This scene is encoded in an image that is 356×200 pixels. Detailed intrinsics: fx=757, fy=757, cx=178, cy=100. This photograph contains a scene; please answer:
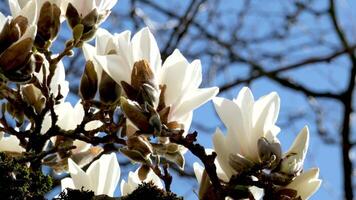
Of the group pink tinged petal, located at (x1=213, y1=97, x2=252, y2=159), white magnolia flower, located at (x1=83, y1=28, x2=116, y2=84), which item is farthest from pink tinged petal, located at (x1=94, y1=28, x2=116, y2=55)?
pink tinged petal, located at (x1=213, y1=97, x2=252, y2=159)

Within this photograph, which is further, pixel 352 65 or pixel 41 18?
pixel 352 65

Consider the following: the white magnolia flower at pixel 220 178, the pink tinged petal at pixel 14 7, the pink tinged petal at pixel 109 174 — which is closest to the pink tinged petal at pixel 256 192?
the white magnolia flower at pixel 220 178

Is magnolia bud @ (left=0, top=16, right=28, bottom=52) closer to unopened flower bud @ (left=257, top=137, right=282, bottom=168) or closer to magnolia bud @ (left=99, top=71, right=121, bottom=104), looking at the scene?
magnolia bud @ (left=99, top=71, right=121, bottom=104)

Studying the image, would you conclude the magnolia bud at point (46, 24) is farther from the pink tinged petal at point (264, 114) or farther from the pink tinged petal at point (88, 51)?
the pink tinged petal at point (264, 114)

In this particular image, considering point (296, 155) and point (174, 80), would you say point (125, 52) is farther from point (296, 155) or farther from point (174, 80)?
point (296, 155)

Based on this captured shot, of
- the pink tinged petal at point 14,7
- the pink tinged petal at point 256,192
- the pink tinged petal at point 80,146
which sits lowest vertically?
the pink tinged petal at point 80,146

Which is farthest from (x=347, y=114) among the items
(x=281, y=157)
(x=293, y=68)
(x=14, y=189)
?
(x=14, y=189)

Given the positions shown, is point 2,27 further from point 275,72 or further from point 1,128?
point 275,72

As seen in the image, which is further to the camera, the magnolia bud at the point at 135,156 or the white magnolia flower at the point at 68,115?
the white magnolia flower at the point at 68,115
